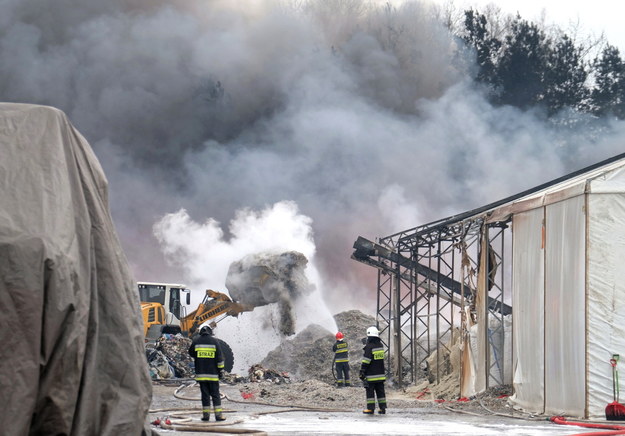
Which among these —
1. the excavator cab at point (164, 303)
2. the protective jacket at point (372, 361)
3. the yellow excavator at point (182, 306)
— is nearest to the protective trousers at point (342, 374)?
the yellow excavator at point (182, 306)

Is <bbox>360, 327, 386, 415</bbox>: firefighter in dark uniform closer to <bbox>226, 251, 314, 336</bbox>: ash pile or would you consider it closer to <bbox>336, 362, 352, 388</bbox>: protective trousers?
<bbox>336, 362, 352, 388</bbox>: protective trousers

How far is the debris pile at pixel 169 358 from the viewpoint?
25.2m

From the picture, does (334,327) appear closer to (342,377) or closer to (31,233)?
(342,377)

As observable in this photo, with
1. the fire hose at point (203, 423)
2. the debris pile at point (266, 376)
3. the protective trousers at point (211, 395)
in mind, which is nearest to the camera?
the fire hose at point (203, 423)

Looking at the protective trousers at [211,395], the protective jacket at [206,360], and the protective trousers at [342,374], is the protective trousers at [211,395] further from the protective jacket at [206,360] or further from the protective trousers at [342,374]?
the protective trousers at [342,374]

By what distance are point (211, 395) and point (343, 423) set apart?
7.26 ft

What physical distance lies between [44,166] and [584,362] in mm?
11377

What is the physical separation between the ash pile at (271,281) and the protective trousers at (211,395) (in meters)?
17.8

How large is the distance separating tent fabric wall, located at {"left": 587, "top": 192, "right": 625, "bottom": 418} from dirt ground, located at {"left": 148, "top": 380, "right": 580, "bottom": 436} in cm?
132

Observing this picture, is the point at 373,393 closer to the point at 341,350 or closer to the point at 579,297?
the point at 579,297

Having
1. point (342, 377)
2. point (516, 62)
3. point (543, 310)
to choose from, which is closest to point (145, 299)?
point (342, 377)

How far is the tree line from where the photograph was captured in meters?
48.3

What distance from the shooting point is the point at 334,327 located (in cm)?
3481

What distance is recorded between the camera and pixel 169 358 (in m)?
26.1
